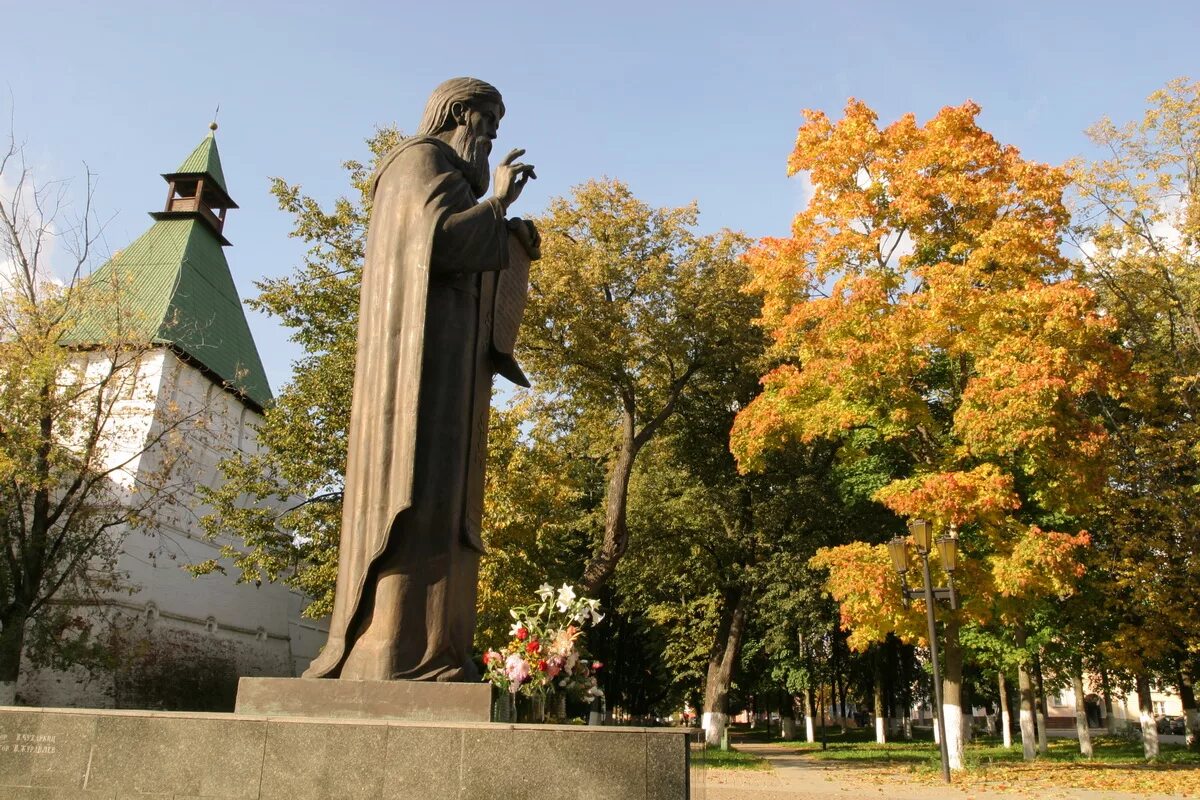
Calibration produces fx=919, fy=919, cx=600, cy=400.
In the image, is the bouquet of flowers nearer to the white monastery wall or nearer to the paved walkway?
the paved walkway

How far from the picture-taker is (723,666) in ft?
92.2

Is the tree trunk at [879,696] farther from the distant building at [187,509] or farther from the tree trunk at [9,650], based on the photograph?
the tree trunk at [9,650]

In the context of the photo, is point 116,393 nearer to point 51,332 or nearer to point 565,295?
point 51,332

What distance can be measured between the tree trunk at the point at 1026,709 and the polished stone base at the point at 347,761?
1897cm

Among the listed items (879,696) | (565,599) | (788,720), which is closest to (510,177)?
(565,599)

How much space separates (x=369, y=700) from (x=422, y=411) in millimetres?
1578

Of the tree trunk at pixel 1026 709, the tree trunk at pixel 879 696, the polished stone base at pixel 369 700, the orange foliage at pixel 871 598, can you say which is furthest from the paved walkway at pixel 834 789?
the tree trunk at pixel 879 696

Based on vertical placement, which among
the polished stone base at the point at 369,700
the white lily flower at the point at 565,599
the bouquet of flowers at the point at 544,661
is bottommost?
the polished stone base at the point at 369,700

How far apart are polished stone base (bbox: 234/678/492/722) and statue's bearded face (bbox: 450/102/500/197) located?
3.11 meters

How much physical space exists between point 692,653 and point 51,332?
68.9 ft

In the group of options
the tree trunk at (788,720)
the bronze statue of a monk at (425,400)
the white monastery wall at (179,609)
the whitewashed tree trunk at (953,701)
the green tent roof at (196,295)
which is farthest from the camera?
the tree trunk at (788,720)

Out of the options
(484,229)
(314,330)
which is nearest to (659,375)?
(314,330)

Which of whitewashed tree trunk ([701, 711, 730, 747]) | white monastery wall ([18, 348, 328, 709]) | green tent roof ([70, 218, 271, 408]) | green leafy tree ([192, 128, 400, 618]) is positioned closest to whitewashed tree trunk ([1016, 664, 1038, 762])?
whitewashed tree trunk ([701, 711, 730, 747])

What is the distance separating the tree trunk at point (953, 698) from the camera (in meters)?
18.6
